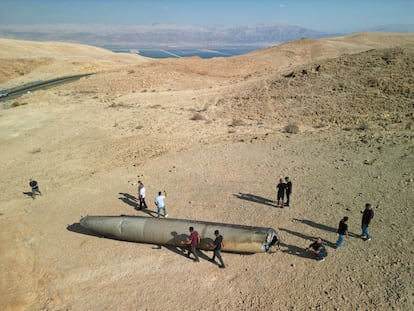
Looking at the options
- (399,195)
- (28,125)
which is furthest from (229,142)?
(28,125)

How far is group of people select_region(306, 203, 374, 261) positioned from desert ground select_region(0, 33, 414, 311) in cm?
27

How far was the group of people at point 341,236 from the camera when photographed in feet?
32.4

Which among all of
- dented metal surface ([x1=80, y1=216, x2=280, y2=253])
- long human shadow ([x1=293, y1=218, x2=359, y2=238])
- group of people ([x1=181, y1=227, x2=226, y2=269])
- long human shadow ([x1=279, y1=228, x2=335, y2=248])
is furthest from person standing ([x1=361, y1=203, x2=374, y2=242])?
group of people ([x1=181, y1=227, x2=226, y2=269])

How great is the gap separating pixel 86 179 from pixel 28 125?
16836 mm

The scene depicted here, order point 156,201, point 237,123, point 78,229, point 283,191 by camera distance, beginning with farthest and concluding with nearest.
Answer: point 237,123 → point 78,229 → point 283,191 → point 156,201

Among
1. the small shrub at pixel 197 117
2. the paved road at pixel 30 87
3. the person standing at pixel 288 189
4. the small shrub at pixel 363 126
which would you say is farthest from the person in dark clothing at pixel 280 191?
the paved road at pixel 30 87

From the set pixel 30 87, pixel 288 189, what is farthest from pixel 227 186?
pixel 30 87

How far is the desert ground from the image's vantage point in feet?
30.6

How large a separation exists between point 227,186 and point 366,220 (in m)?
6.88

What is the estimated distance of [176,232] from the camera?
11.1m

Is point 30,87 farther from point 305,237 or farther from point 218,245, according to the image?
point 305,237

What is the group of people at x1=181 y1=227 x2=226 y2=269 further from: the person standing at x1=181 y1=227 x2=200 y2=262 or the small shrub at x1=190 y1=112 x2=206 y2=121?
the small shrub at x1=190 y1=112 x2=206 y2=121

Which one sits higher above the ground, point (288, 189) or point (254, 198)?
point (288, 189)

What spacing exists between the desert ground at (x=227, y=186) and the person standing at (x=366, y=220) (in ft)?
1.34
